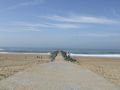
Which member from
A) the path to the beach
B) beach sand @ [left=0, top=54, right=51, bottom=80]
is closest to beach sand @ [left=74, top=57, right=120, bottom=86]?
the path to the beach

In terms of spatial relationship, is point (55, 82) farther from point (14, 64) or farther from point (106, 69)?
point (14, 64)

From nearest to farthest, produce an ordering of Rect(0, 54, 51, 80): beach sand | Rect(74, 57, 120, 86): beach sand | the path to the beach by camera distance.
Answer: the path to the beach < Rect(74, 57, 120, 86): beach sand < Rect(0, 54, 51, 80): beach sand

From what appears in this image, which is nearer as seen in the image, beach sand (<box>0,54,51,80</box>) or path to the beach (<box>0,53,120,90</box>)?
path to the beach (<box>0,53,120,90</box>)

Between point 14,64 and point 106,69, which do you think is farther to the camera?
point 14,64

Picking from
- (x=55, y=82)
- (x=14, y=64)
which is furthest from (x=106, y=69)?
(x=55, y=82)

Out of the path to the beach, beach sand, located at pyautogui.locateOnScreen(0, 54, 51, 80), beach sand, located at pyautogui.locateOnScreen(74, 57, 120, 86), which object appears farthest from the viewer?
beach sand, located at pyautogui.locateOnScreen(0, 54, 51, 80)

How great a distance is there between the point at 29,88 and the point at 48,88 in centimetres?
83

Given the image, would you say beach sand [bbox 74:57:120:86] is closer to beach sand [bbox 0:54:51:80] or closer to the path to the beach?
the path to the beach

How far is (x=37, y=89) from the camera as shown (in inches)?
480

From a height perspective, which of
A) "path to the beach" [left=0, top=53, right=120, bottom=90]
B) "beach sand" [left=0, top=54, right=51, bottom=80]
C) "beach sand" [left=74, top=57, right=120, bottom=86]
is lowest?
"beach sand" [left=74, top=57, right=120, bottom=86]

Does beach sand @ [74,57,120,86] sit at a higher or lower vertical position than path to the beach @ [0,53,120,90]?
lower

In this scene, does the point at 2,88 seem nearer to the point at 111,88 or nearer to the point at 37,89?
the point at 37,89

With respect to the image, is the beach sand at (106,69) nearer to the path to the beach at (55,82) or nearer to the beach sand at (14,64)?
the path to the beach at (55,82)

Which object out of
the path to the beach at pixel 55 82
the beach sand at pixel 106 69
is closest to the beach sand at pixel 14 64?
the path to the beach at pixel 55 82
